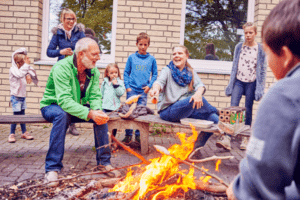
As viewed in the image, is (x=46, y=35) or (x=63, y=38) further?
(x=46, y=35)

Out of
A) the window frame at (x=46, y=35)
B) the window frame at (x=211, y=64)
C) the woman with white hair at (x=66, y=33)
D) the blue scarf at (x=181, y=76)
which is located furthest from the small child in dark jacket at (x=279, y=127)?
the window frame at (x=46, y=35)

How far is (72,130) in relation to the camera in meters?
6.08

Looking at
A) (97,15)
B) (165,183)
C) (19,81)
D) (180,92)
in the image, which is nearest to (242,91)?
(180,92)

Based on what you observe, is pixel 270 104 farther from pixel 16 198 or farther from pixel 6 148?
pixel 6 148

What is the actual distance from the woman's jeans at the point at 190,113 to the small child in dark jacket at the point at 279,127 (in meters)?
3.32

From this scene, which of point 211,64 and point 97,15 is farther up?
point 97,15

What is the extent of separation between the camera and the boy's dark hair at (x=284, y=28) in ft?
2.90

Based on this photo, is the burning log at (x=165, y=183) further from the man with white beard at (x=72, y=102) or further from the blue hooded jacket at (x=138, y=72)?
the blue hooded jacket at (x=138, y=72)

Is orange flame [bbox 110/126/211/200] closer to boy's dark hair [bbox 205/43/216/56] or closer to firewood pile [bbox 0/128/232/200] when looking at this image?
firewood pile [bbox 0/128/232/200]

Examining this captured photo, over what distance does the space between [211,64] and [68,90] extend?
14.3ft

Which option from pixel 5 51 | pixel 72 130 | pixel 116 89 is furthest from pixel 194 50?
pixel 5 51

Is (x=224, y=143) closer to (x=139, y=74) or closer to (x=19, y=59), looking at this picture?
(x=139, y=74)

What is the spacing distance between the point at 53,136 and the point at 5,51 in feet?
13.5

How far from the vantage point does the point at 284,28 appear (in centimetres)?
90
